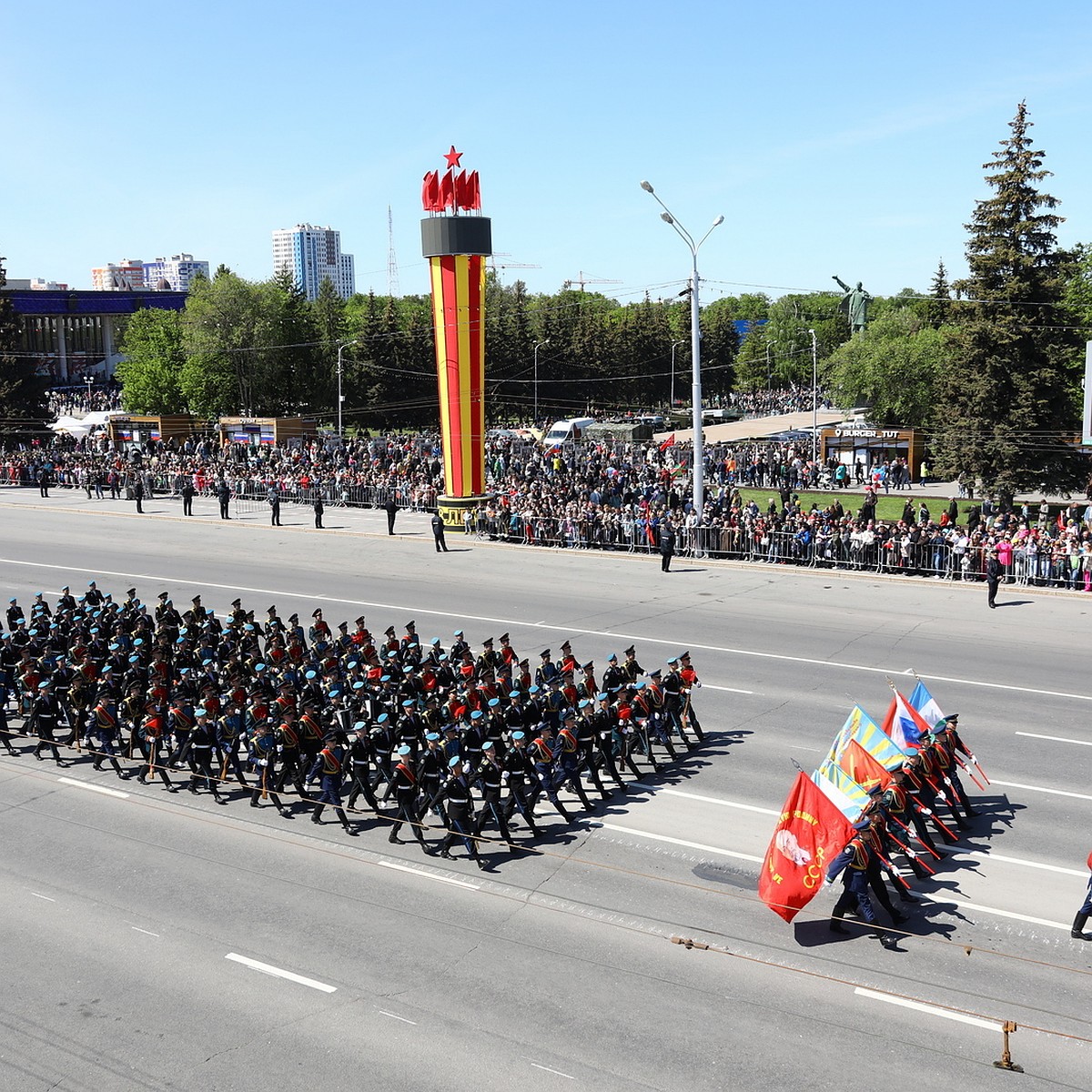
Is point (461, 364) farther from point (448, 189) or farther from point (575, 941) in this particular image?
point (575, 941)

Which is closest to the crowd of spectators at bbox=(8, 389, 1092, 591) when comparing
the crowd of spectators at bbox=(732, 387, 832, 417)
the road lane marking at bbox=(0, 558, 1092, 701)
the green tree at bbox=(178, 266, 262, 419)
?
the road lane marking at bbox=(0, 558, 1092, 701)

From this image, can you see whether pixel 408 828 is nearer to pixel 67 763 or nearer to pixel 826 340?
pixel 67 763

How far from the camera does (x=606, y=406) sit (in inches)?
3760

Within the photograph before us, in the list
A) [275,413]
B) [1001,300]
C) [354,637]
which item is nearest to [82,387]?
[275,413]

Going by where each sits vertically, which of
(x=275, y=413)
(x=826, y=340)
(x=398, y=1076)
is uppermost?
(x=826, y=340)

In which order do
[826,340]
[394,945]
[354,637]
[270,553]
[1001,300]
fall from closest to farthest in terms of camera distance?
[394,945], [354,637], [270,553], [1001,300], [826,340]

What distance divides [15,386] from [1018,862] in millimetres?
64373

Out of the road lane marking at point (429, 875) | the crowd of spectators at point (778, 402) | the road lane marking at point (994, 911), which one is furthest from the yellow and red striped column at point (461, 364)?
the crowd of spectators at point (778, 402)

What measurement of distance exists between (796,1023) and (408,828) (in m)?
5.49

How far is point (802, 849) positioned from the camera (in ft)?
31.9

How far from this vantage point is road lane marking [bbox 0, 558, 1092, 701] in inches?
685

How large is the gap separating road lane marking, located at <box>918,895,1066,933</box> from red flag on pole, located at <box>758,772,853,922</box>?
142 cm

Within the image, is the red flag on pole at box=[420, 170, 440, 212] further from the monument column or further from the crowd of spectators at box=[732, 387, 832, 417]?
the crowd of spectators at box=[732, 387, 832, 417]

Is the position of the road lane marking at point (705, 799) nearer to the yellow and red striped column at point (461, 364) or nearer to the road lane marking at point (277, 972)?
the road lane marking at point (277, 972)
